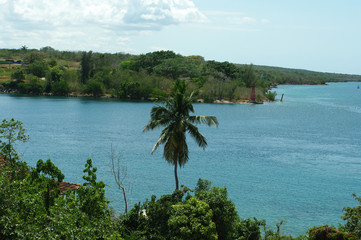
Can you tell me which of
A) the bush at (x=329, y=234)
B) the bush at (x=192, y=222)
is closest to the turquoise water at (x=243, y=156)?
the bush at (x=329, y=234)

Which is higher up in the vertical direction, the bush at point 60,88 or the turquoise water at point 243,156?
the bush at point 60,88

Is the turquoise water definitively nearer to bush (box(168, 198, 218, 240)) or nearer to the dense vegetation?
bush (box(168, 198, 218, 240))

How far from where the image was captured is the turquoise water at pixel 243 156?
36.6 metres

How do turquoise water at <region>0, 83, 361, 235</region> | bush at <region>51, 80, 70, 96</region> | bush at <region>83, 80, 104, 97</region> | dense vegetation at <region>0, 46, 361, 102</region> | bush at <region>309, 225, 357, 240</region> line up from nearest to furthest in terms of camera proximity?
bush at <region>309, 225, 357, 240</region>, turquoise water at <region>0, 83, 361, 235</region>, dense vegetation at <region>0, 46, 361, 102</region>, bush at <region>83, 80, 104, 97</region>, bush at <region>51, 80, 70, 96</region>

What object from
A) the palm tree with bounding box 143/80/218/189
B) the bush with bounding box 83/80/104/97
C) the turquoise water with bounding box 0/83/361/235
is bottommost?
the turquoise water with bounding box 0/83/361/235

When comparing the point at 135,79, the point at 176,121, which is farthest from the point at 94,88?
the point at 176,121

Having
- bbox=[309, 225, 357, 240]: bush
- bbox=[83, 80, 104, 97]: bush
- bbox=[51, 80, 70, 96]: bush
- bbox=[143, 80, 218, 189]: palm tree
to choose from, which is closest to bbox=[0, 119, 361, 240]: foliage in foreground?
bbox=[309, 225, 357, 240]: bush

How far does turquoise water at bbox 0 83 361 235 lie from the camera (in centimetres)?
3656

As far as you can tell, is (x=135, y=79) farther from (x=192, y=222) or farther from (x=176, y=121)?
(x=192, y=222)

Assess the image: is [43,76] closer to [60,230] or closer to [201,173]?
[201,173]

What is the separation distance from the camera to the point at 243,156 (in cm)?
5350

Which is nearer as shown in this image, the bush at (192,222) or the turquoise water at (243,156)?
the bush at (192,222)

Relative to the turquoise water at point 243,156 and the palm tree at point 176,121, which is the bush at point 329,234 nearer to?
the palm tree at point 176,121

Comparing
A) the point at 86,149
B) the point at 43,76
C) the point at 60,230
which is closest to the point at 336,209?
the point at 60,230
